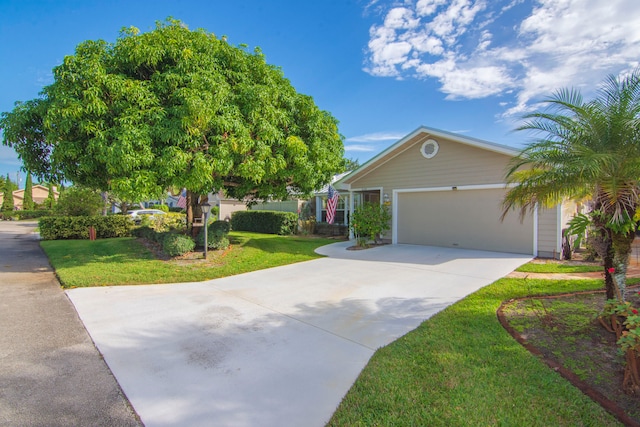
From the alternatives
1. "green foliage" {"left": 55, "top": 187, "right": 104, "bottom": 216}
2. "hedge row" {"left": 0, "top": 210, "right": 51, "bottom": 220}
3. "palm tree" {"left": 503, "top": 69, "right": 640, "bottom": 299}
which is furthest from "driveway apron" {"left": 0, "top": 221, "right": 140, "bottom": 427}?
"hedge row" {"left": 0, "top": 210, "right": 51, "bottom": 220}

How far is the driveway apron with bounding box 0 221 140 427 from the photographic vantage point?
255 cm

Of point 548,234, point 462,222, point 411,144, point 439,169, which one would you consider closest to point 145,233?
point 411,144

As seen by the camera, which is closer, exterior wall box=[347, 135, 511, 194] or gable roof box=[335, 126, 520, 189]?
gable roof box=[335, 126, 520, 189]

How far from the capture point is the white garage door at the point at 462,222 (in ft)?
32.6

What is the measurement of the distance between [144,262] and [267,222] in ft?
31.0

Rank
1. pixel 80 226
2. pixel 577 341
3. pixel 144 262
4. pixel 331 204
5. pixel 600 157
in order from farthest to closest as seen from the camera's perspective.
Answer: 1. pixel 80 226
2. pixel 331 204
3. pixel 144 262
4. pixel 577 341
5. pixel 600 157

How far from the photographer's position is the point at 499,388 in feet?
9.32

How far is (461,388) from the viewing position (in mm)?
2832

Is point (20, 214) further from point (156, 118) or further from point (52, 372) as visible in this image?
point (52, 372)

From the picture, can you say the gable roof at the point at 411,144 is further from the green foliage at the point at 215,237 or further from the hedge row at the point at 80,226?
the hedge row at the point at 80,226

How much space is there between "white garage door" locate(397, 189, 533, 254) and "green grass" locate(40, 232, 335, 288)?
3.94m

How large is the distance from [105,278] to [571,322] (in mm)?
8930

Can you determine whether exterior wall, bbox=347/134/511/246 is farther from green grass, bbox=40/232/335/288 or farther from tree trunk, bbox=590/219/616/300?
tree trunk, bbox=590/219/616/300

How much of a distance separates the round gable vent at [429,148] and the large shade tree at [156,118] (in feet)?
16.1
